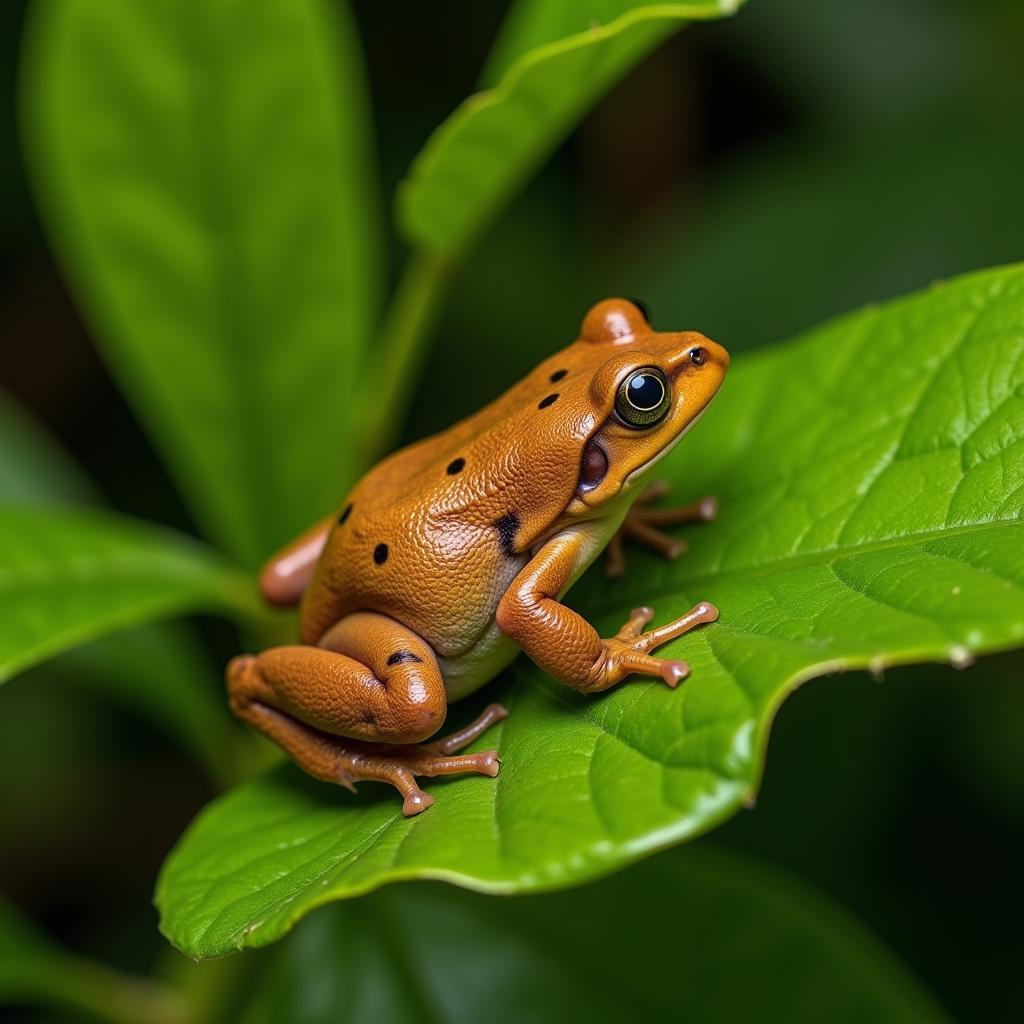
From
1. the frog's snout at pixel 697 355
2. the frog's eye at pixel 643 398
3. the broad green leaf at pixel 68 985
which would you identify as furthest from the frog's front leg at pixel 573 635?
the broad green leaf at pixel 68 985

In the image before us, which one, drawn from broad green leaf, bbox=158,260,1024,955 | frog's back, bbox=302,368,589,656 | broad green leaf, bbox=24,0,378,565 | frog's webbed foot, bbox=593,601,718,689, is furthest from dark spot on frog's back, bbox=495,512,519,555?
broad green leaf, bbox=24,0,378,565

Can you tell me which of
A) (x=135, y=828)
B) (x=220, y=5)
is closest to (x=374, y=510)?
(x=220, y=5)

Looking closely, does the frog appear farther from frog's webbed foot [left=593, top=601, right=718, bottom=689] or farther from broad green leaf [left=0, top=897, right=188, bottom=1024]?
broad green leaf [left=0, top=897, right=188, bottom=1024]

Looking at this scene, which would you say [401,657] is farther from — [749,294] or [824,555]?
[749,294]

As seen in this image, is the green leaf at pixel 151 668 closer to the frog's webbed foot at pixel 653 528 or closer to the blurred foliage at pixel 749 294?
the blurred foliage at pixel 749 294

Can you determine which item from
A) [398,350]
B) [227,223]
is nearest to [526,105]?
[398,350]

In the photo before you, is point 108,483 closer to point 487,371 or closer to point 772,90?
point 487,371
